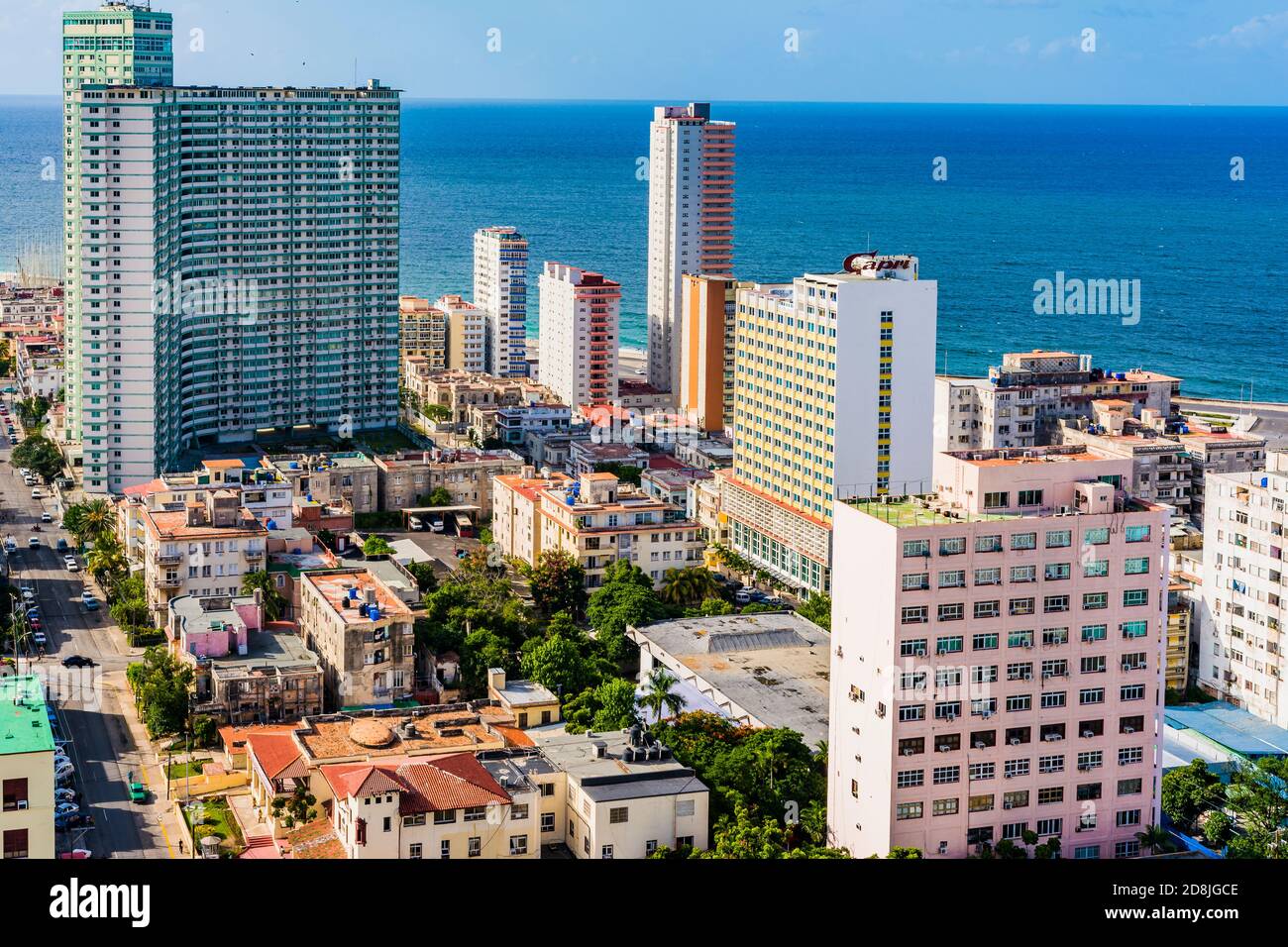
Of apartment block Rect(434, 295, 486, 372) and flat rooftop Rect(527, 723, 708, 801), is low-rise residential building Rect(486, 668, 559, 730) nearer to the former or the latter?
flat rooftop Rect(527, 723, 708, 801)

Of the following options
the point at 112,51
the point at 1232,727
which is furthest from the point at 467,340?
the point at 1232,727

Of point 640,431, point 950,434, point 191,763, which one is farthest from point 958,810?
point 640,431

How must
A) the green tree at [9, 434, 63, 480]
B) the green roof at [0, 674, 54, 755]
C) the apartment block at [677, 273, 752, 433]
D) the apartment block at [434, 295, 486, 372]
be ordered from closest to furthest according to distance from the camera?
the green roof at [0, 674, 54, 755]
the green tree at [9, 434, 63, 480]
the apartment block at [677, 273, 752, 433]
the apartment block at [434, 295, 486, 372]

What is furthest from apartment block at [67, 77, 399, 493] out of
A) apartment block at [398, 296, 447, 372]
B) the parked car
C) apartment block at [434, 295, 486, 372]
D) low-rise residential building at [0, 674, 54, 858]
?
low-rise residential building at [0, 674, 54, 858]

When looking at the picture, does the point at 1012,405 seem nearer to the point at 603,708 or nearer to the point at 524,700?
the point at 603,708

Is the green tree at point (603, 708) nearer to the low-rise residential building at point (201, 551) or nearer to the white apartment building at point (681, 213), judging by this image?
the low-rise residential building at point (201, 551)

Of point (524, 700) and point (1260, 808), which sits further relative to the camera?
point (524, 700)
